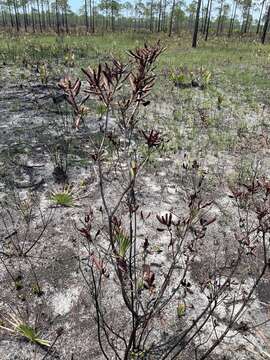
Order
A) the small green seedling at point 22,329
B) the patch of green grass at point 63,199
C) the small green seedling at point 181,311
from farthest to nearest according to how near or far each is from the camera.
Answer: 1. the patch of green grass at point 63,199
2. the small green seedling at point 181,311
3. the small green seedling at point 22,329

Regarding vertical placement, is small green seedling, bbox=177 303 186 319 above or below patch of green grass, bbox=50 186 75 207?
below

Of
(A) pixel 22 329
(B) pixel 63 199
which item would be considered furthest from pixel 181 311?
(B) pixel 63 199

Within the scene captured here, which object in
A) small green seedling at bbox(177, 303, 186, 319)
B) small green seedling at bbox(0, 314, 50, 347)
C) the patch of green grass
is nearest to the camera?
small green seedling at bbox(0, 314, 50, 347)

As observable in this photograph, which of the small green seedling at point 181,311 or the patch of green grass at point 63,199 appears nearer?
the small green seedling at point 181,311

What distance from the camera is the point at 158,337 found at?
2.97 metres

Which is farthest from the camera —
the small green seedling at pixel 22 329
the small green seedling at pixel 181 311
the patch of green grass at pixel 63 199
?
the patch of green grass at pixel 63 199

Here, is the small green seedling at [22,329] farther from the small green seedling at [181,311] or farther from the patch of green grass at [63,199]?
the patch of green grass at [63,199]

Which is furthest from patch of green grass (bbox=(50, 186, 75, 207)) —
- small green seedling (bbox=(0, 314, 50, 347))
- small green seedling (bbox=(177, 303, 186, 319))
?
small green seedling (bbox=(177, 303, 186, 319))

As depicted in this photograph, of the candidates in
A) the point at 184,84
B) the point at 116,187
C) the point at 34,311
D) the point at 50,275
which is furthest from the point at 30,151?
the point at 184,84

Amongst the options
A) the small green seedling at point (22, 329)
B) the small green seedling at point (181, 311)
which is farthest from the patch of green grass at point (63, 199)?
the small green seedling at point (181, 311)

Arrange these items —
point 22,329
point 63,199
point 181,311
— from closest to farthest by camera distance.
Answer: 1. point 22,329
2. point 181,311
3. point 63,199

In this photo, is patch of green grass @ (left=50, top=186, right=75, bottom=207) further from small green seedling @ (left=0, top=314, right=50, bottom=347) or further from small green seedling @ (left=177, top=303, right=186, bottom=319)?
small green seedling @ (left=177, top=303, right=186, bottom=319)

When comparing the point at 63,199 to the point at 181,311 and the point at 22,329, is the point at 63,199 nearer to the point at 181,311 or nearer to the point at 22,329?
the point at 22,329

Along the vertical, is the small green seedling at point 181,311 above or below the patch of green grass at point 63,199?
below
